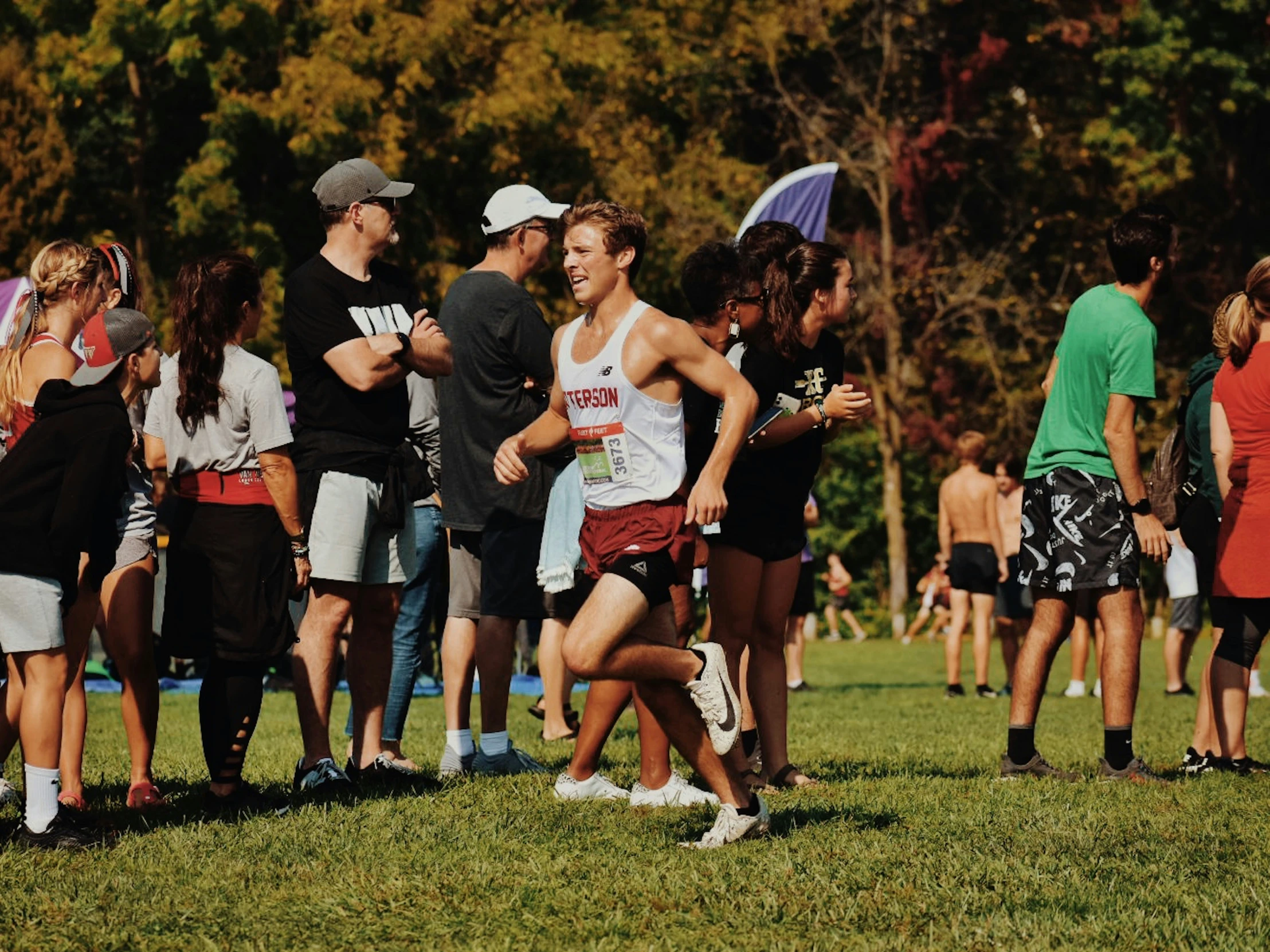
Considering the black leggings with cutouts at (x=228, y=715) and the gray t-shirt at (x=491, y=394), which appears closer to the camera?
the black leggings with cutouts at (x=228, y=715)

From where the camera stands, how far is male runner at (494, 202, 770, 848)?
5.46 metres

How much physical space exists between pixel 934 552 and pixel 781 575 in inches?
1066

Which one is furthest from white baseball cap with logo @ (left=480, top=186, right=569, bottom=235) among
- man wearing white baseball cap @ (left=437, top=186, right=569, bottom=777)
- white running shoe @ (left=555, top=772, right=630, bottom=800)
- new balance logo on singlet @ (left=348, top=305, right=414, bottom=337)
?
white running shoe @ (left=555, top=772, right=630, bottom=800)

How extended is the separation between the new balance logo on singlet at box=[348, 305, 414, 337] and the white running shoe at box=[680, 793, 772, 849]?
95.2 inches

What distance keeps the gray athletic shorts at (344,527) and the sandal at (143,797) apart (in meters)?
1.07

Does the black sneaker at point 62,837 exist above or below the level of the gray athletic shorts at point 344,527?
below

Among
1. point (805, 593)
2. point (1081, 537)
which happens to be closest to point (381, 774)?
point (1081, 537)

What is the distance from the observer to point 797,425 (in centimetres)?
660

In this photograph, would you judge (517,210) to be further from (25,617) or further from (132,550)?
(25,617)

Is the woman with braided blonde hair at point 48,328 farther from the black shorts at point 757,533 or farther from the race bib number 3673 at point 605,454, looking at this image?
the black shorts at point 757,533

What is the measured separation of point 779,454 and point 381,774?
2152mm

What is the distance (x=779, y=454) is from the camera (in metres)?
6.92

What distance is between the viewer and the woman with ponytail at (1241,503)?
750 centimetres

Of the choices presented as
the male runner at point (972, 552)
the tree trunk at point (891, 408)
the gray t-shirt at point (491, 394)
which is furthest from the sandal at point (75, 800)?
the tree trunk at point (891, 408)
